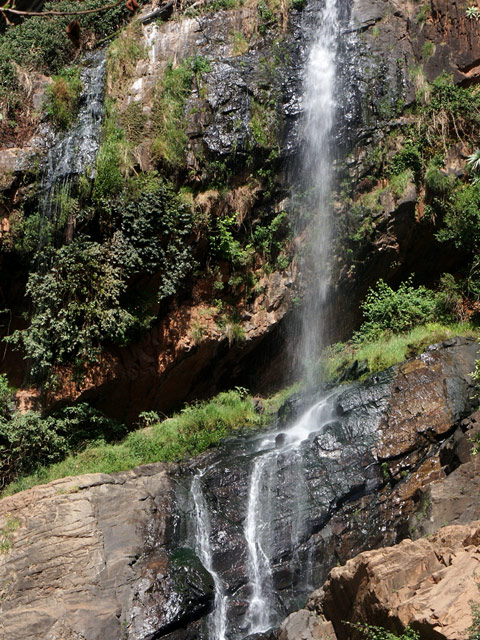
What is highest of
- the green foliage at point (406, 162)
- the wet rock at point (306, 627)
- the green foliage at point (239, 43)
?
the green foliage at point (239, 43)

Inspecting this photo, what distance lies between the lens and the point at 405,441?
1041 cm

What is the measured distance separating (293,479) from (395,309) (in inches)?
223

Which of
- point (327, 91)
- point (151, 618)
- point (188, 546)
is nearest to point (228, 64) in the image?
point (327, 91)

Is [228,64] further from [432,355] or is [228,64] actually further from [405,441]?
[405,441]

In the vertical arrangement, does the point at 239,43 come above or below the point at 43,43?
below

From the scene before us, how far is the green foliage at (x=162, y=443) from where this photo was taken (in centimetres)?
1165

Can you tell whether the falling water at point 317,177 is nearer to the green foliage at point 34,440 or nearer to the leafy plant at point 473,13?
the leafy plant at point 473,13

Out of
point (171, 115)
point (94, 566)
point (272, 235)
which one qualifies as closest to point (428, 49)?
point (272, 235)

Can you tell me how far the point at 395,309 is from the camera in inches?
564

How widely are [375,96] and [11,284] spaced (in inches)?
390

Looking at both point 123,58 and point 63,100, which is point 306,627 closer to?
point 63,100

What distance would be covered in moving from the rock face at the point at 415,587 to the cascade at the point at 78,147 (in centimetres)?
982

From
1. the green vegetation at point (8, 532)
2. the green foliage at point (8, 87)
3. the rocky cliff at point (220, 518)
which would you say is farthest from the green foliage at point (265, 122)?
the green vegetation at point (8, 532)

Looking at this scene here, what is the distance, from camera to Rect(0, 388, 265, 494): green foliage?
1165cm
